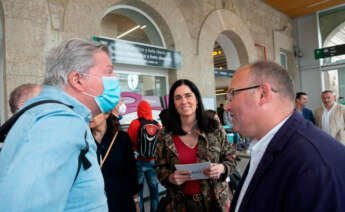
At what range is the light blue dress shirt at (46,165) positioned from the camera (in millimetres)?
667

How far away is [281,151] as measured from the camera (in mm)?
946

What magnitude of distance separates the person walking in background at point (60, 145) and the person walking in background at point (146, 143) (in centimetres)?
243

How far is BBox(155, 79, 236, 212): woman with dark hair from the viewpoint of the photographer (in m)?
1.82

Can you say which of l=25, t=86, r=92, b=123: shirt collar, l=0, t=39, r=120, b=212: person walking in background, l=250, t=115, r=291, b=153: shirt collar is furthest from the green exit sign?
l=25, t=86, r=92, b=123: shirt collar

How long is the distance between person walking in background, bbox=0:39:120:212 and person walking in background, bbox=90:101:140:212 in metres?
0.94

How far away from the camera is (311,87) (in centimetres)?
1052

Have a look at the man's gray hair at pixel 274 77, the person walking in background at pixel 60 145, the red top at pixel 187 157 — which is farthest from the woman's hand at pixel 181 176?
the man's gray hair at pixel 274 77

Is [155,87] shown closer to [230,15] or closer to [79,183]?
[230,15]

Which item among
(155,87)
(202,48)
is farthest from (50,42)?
(202,48)

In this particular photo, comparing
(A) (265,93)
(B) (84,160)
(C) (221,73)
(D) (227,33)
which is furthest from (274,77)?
(D) (227,33)

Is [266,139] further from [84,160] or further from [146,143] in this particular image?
[146,143]

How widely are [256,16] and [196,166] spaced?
8.47 m

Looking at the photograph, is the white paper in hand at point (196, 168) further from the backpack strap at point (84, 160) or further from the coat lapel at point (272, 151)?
the backpack strap at point (84, 160)

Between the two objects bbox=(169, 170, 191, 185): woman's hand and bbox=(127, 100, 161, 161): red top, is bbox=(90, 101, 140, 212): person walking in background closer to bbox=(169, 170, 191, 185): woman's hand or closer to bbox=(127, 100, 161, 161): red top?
bbox=(169, 170, 191, 185): woman's hand
